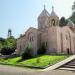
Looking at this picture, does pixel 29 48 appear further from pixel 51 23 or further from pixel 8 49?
pixel 8 49

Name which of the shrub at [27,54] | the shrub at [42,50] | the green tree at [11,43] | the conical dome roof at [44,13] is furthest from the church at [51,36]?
the green tree at [11,43]

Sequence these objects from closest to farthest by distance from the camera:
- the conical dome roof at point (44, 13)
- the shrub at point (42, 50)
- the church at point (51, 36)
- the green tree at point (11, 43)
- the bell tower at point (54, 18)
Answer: the church at point (51, 36), the shrub at point (42, 50), the bell tower at point (54, 18), the conical dome roof at point (44, 13), the green tree at point (11, 43)

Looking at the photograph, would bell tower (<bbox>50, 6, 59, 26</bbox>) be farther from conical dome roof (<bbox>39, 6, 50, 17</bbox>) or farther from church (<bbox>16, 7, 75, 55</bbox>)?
conical dome roof (<bbox>39, 6, 50, 17</bbox>)

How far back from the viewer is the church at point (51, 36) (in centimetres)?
3847

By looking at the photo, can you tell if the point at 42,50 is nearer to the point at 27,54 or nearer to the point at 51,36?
the point at 51,36

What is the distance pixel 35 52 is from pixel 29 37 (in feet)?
14.1

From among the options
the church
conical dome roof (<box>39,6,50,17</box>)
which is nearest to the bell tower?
the church

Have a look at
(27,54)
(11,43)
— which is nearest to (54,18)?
(27,54)

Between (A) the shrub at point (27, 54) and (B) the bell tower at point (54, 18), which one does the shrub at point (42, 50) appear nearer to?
(A) the shrub at point (27, 54)

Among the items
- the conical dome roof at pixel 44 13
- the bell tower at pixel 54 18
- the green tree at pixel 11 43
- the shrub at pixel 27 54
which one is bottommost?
the shrub at pixel 27 54

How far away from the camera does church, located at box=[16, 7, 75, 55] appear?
126ft

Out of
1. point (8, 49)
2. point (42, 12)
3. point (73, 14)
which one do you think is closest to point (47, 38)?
point (42, 12)

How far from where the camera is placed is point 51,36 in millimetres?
38938

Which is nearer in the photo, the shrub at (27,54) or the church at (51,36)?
the shrub at (27,54)
